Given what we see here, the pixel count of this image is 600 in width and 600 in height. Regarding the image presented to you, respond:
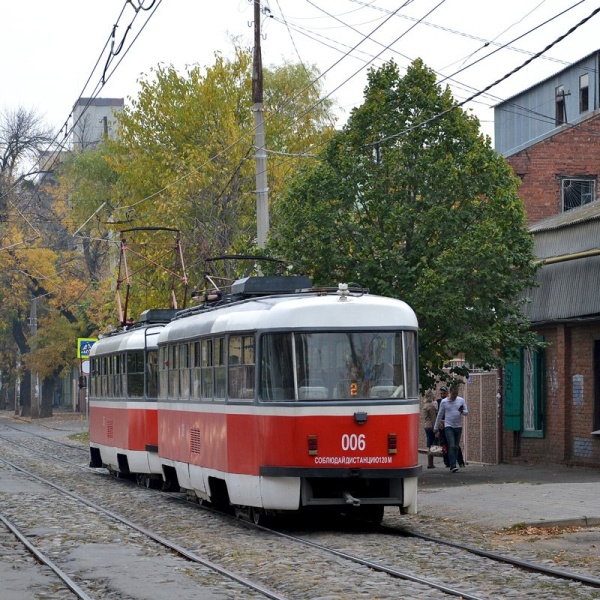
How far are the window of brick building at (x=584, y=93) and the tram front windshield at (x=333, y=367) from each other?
35.3 meters

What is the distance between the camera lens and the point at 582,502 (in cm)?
1759

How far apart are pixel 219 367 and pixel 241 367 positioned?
3.49 ft

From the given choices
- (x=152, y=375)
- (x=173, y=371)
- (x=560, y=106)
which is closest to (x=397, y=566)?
(x=173, y=371)

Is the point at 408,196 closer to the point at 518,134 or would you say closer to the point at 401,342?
the point at 401,342

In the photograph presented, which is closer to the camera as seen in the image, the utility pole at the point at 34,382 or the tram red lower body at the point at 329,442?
the tram red lower body at the point at 329,442

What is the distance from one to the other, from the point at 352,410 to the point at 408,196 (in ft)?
25.3

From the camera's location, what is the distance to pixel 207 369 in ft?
60.5

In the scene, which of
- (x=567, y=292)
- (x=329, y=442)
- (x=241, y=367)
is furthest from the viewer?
(x=567, y=292)

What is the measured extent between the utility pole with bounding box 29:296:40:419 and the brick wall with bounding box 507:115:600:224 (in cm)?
3539

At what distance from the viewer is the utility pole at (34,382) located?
67.1 metres

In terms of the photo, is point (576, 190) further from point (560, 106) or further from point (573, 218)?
point (560, 106)

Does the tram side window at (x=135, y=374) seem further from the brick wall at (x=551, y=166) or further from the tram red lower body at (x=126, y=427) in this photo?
the brick wall at (x=551, y=166)

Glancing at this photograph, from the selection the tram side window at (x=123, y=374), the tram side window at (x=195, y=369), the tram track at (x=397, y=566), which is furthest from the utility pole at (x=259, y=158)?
the tram track at (x=397, y=566)

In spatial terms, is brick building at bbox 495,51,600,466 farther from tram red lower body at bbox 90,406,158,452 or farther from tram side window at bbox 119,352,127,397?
tram side window at bbox 119,352,127,397
